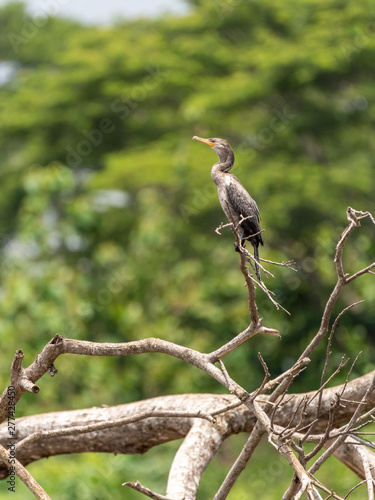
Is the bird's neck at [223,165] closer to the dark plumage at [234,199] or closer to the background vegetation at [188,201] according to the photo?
the dark plumage at [234,199]

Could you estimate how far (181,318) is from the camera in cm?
976

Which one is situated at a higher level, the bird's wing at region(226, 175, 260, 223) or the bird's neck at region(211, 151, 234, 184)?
the bird's neck at region(211, 151, 234, 184)

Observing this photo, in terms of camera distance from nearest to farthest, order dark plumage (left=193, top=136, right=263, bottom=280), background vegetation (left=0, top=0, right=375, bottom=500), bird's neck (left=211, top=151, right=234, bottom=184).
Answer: dark plumage (left=193, top=136, right=263, bottom=280), bird's neck (left=211, top=151, right=234, bottom=184), background vegetation (left=0, top=0, right=375, bottom=500)

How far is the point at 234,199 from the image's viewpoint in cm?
301

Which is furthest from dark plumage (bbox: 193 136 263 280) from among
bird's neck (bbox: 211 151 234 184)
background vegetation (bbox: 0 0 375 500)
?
background vegetation (bbox: 0 0 375 500)

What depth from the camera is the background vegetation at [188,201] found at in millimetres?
8539

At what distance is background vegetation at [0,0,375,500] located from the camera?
28.0 feet

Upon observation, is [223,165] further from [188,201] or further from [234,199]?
[188,201]

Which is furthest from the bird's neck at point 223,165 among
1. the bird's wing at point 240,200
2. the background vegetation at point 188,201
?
the background vegetation at point 188,201

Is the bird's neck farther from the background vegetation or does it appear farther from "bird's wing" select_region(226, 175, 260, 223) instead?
the background vegetation

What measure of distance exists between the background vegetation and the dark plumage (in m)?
4.33

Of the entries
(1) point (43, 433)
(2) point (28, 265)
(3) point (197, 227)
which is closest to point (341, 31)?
(3) point (197, 227)

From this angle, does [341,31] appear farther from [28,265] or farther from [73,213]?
[28,265]

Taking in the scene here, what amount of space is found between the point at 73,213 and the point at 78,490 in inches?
149
